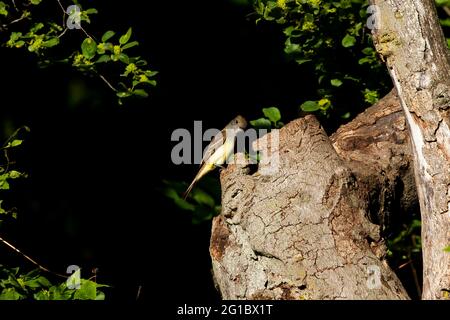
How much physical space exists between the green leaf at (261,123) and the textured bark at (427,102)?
112 cm

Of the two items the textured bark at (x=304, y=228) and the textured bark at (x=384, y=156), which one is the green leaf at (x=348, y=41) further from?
the textured bark at (x=304, y=228)

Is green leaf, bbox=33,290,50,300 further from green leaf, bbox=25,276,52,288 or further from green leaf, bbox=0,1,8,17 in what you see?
green leaf, bbox=0,1,8,17

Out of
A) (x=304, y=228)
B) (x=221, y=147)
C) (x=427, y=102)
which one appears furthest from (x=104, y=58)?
(x=427, y=102)

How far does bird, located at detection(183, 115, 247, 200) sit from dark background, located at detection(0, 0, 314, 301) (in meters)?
0.87

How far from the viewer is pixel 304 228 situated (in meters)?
4.42

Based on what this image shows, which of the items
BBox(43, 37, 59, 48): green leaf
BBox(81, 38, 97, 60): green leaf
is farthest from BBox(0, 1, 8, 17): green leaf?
BBox(81, 38, 97, 60): green leaf

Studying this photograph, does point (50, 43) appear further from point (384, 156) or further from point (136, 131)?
point (384, 156)

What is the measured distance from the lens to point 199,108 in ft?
23.5

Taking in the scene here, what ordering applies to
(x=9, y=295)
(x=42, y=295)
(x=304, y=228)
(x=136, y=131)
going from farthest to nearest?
(x=136, y=131) < (x=42, y=295) < (x=9, y=295) < (x=304, y=228)

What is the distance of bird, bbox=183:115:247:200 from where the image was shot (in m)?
5.96

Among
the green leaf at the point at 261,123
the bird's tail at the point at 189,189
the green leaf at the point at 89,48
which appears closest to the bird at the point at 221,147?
the bird's tail at the point at 189,189

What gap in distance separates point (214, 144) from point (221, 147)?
5.9 inches
